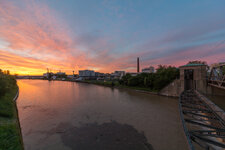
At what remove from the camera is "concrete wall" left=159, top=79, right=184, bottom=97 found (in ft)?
50.0

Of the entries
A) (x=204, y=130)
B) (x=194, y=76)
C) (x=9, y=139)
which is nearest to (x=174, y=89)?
(x=194, y=76)

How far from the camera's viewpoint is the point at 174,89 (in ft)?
51.9

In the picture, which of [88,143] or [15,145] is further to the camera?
[88,143]

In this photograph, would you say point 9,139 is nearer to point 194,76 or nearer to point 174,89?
point 174,89

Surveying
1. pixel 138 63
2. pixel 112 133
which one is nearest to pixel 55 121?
pixel 112 133

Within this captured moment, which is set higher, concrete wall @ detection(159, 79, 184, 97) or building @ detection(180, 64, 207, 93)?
building @ detection(180, 64, 207, 93)

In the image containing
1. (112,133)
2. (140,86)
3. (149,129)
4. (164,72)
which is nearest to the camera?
(112,133)

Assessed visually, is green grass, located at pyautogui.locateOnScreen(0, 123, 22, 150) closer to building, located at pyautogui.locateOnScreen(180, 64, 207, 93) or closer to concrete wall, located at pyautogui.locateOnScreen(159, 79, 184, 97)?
concrete wall, located at pyautogui.locateOnScreen(159, 79, 184, 97)

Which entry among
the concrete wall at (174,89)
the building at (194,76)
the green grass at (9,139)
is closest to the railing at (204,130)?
the green grass at (9,139)

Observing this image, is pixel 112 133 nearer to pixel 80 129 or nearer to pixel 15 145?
pixel 80 129

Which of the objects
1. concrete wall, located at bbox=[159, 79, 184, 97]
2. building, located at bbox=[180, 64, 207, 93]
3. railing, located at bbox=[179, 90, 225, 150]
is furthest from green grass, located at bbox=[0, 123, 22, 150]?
building, located at bbox=[180, 64, 207, 93]

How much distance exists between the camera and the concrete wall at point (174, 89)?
15.2 metres

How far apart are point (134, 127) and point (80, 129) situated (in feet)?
14.2

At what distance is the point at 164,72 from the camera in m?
17.8
